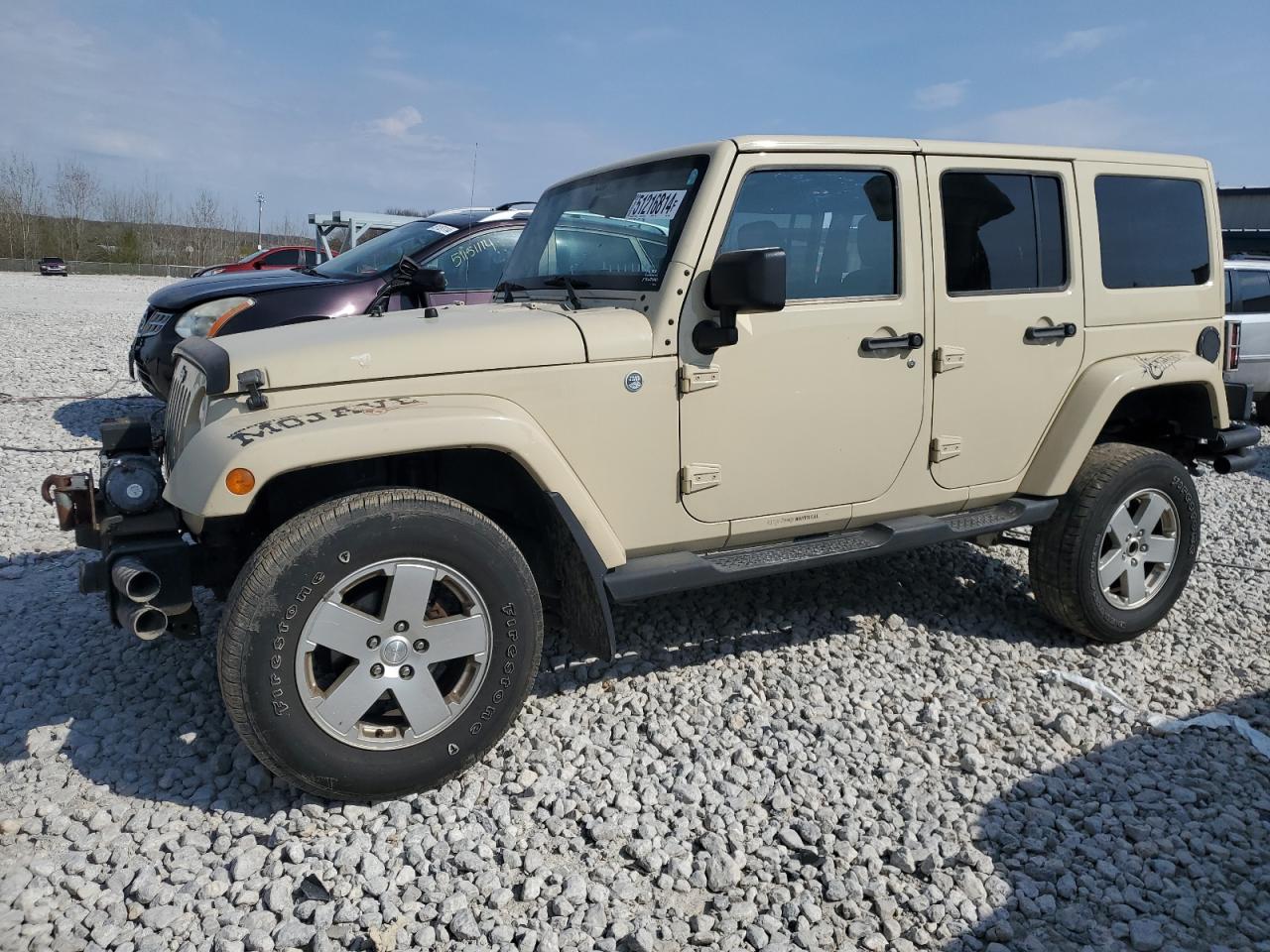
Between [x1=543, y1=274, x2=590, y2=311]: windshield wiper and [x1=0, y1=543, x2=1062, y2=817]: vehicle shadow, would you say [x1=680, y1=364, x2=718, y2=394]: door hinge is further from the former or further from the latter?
[x1=0, y1=543, x2=1062, y2=817]: vehicle shadow

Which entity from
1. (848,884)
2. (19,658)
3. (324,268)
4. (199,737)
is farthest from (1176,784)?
(324,268)

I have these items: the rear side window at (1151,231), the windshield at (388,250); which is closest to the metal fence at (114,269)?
the windshield at (388,250)

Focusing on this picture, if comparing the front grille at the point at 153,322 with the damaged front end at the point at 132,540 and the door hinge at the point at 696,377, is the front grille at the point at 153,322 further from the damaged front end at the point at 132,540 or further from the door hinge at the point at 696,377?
the door hinge at the point at 696,377

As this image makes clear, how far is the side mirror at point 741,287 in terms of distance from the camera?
3012mm

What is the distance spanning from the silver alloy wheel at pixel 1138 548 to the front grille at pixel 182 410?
368cm

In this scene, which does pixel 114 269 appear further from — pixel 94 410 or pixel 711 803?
pixel 711 803

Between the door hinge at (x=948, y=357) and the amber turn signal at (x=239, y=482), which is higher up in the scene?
the door hinge at (x=948, y=357)

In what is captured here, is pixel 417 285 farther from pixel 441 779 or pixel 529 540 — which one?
pixel 441 779

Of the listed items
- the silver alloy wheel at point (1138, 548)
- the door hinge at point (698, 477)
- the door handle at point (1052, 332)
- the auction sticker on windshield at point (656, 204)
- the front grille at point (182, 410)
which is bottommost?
the silver alloy wheel at point (1138, 548)

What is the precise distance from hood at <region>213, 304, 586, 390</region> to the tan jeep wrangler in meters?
0.01

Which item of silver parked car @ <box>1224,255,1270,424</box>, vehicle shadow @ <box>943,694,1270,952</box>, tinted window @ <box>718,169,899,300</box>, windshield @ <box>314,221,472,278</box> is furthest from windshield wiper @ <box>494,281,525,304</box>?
silver parked car @ <box>1224,255,1270,424</box>

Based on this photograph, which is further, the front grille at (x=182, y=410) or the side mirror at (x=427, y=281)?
the side mirror at (x=427, y=281)

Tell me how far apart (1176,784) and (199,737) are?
3367 mm

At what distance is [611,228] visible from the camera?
12.3 ft
